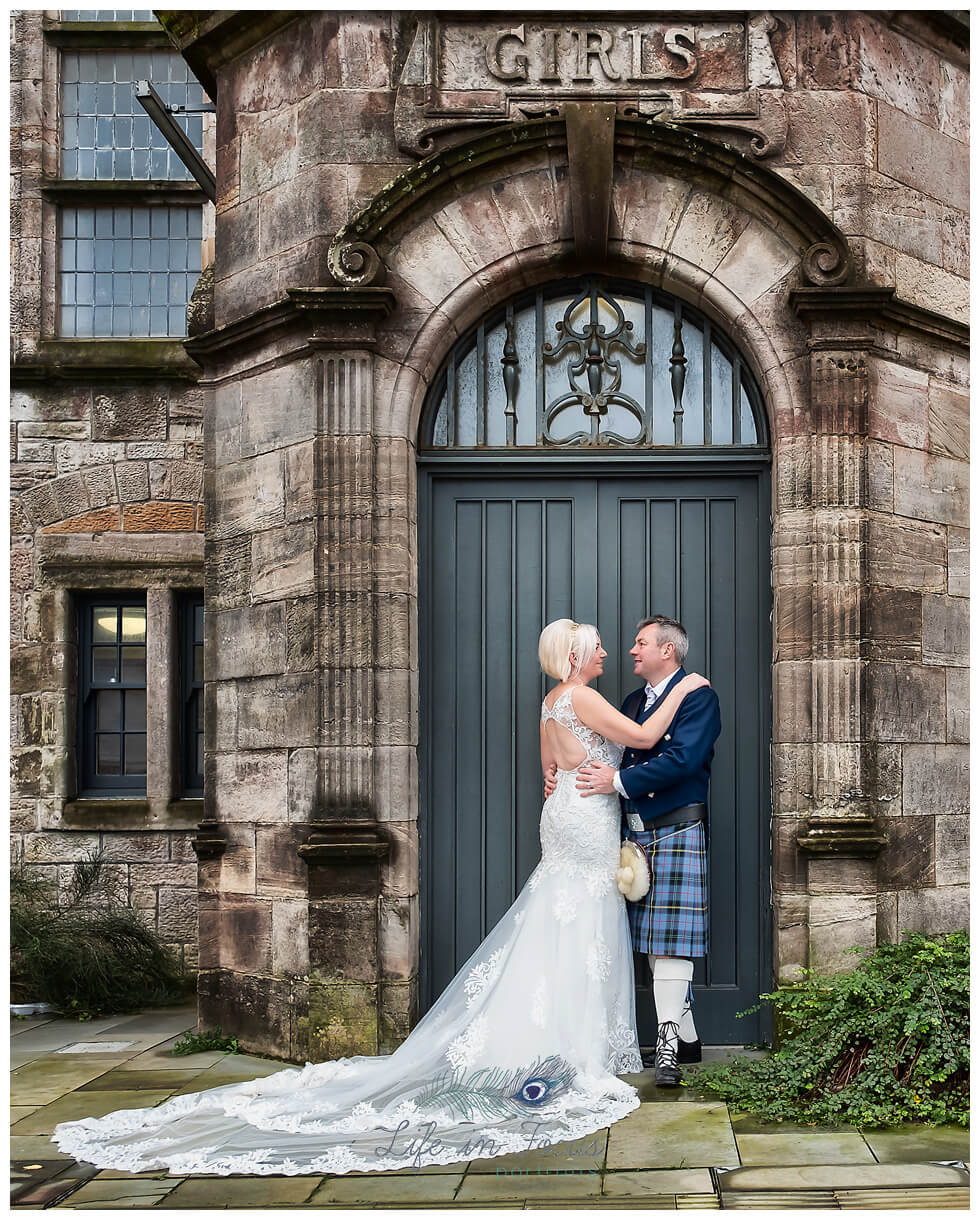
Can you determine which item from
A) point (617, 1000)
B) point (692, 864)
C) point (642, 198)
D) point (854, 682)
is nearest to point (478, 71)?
point (642, 198)

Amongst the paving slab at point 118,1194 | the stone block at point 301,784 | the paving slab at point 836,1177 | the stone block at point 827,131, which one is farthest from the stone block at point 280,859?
the stone block at point 827,131

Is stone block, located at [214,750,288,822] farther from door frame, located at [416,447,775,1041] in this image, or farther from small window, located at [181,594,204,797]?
small window, located at [181,594,204,797]

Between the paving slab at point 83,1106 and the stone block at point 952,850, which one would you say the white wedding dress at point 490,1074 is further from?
the stone block at point 952,850

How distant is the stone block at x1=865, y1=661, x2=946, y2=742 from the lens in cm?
633

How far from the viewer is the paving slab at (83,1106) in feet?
17.8

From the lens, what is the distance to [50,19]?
32.3 ft

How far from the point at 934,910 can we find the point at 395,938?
2.72 meters

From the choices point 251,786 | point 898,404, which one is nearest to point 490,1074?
point 251,786

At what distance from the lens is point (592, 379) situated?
681cm

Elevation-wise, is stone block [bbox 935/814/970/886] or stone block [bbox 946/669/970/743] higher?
stone block [bbox 946/669/970/743]

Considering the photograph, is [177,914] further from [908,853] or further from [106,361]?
[908,853]

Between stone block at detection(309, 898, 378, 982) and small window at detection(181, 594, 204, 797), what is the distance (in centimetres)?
356

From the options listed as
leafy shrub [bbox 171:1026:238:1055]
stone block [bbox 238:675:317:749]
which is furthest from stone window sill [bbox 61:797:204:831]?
stone block [bbox 238:675:317:749]

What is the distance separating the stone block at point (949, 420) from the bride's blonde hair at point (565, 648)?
2115mm
